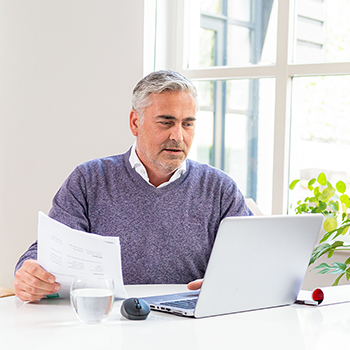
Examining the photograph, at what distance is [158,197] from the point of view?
188 cm

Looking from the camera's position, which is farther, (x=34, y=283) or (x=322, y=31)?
(x=322, y=31)

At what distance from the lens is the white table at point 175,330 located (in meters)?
0.98

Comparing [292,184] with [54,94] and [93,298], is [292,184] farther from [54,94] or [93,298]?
[93,298]

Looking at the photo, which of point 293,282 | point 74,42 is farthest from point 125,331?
point 74,42

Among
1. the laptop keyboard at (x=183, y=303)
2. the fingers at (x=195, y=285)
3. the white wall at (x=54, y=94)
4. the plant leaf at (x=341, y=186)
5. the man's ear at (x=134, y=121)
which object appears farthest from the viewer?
the white wall at (x=54, y=94)

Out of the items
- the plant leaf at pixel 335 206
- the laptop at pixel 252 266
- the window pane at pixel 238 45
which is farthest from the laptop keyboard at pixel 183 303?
the window pane at pixel 238 45

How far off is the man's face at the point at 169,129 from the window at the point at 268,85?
102 cm

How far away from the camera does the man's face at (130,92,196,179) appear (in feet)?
6.13

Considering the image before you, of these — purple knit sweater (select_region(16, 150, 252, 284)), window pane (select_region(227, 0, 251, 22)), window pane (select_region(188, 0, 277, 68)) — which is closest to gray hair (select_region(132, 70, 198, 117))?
purple knit sweater (select_region(16, 150, 252, 284))

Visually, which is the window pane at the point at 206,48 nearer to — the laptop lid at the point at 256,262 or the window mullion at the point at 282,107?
the window mullion at the point at 282,107

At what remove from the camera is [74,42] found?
10.2 ft

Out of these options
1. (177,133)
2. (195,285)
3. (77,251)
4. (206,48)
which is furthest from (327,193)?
(77,251)

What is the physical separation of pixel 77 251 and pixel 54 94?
2.16 m

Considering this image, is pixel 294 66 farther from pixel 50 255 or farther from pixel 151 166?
pixel 50 255
